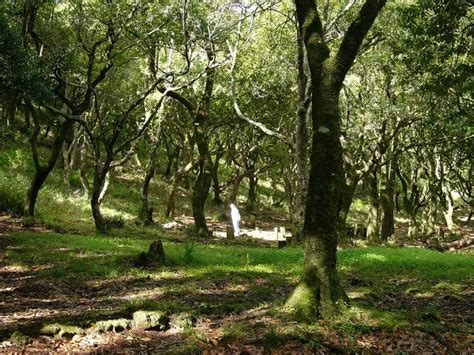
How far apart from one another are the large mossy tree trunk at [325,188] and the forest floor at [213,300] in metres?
0.46

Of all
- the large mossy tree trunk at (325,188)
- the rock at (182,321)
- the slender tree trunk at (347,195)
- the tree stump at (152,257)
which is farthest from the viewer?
the slender tree trunk at (347,195)

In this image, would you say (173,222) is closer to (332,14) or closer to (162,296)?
(332,14)

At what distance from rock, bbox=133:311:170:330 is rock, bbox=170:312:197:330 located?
122 millimetres

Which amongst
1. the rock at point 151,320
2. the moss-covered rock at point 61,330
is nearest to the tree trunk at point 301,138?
the rock at point 151,320

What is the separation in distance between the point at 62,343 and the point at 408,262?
39.0ft

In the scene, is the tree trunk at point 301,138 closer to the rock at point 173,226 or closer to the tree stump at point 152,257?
the tree stump at point 152,257

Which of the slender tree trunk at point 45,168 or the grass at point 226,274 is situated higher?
the slender tree trunk at point 45,168

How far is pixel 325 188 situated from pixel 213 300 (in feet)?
12.2

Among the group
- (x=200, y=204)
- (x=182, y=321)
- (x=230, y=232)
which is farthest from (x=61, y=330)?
(x=230, y=232)

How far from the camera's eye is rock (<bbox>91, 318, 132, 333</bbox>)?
7.39m

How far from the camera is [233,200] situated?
110 ft

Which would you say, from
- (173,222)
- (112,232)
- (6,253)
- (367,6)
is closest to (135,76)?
(173,222)

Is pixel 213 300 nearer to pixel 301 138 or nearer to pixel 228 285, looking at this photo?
pixel 228 285

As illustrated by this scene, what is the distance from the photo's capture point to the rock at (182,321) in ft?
25.7
